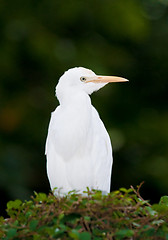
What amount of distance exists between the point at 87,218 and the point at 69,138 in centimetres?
110

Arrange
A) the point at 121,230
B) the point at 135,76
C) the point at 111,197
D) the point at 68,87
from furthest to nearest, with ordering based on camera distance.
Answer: the point at 135,76, the point at 68,87, the point at 111,197, the point at 121,230

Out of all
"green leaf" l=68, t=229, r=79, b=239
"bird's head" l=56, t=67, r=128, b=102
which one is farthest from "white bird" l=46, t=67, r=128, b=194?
"green leaf" l=68, t=229, r=79, b=239

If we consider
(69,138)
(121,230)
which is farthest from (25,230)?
(69,138)

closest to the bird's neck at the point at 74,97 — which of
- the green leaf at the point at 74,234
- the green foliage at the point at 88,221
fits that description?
the green foliage at the point at 88,221

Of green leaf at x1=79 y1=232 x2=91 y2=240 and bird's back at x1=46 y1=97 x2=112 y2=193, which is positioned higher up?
bird's back at x1=46 y1=97 x2=112 y2=193

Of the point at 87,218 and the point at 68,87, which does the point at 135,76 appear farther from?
the point at 87,218

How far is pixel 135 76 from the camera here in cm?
662

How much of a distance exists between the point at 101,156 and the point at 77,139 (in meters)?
0.17

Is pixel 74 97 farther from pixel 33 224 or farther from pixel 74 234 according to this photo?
pixel 74 234

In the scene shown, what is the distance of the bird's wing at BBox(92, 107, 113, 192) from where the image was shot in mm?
2697

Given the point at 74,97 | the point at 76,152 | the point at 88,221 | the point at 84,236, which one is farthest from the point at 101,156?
the point at 84,236

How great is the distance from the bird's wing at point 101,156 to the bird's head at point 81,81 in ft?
0.87

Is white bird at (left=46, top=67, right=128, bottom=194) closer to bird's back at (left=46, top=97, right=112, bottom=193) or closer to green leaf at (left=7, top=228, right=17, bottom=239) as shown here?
bird's back at (left=46, top=97, right=112, bottom=193)

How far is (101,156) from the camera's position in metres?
2.71
